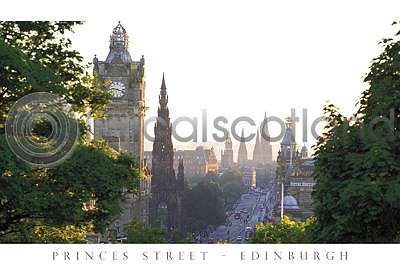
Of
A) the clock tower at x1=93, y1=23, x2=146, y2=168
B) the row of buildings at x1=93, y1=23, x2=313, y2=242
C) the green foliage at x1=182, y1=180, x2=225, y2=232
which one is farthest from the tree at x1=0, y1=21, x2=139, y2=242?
the green foliage at x1=182, y1=180, x2=225, y2=232

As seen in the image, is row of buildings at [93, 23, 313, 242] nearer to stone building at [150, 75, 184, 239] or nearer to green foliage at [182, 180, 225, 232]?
stone building at [150, 75, 184, 239]

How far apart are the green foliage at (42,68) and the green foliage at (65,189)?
1571 mm

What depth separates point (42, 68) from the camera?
18672 mm

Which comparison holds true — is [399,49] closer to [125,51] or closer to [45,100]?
[45,100]

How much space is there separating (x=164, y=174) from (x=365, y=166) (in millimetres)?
63988

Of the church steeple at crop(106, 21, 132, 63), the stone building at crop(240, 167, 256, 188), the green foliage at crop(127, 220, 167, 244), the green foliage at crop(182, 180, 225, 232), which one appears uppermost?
the church steeple at crop(106, 21, 132, 63)

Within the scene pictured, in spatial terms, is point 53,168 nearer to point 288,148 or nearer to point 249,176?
point 288,148

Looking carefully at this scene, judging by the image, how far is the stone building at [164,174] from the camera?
76.2m

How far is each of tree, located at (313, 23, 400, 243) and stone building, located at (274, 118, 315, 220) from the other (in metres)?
46.5

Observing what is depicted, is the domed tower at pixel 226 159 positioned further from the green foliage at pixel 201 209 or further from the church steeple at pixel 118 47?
the church steeple at pixel 118 47

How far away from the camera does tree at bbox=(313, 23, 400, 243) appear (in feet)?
53.2

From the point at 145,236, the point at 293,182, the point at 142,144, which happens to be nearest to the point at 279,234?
the point at 145,236

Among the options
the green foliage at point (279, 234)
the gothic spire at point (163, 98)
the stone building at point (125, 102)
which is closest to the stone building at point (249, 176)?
the gothic spire at point (163, 98)

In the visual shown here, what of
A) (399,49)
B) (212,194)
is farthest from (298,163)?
(399,49)
